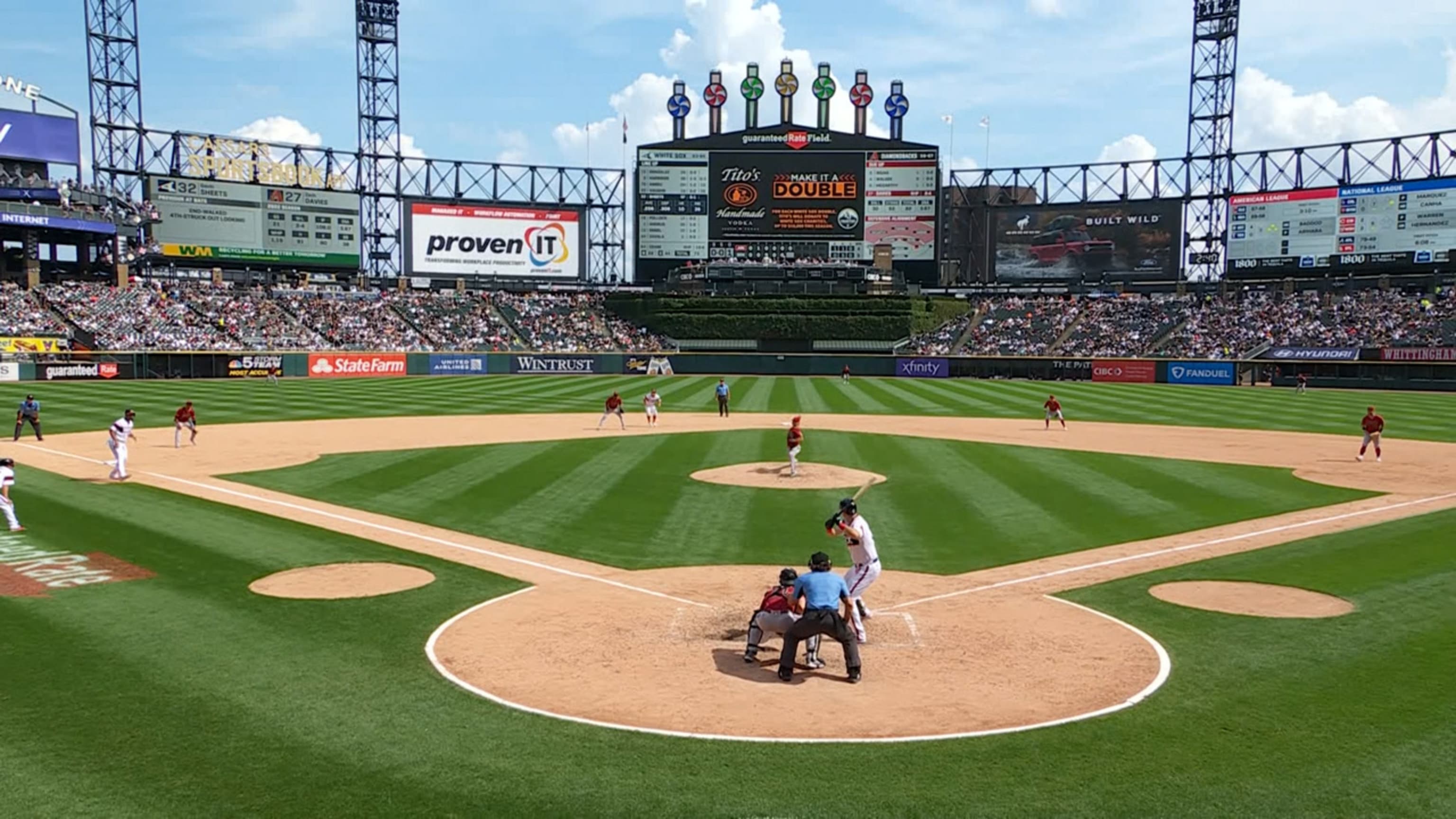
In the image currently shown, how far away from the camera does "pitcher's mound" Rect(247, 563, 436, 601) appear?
13430 mm

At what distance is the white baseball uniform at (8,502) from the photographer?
1720cm

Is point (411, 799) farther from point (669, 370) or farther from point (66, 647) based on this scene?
point (669, 370)

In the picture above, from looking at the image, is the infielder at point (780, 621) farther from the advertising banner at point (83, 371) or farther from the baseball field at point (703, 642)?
the advertising banner at point (83, 371)

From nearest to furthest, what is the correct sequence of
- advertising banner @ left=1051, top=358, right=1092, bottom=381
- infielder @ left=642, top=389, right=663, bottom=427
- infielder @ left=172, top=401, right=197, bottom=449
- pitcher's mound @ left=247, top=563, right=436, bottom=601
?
1. pitcher's mound @ left=247, top=563, right=436, bottom=601
2. infielder @ left=172, top=401, right=197, bottom=449
3. infielder @ left=642, top=389, right=663, bottom=427
4. advertising banner @ left=1051, top=358, right=1092, bottom=381

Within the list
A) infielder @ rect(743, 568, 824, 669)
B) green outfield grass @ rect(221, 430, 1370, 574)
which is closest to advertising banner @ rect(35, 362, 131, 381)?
green outfield grass @ rect(221, 430, 1370, 574)

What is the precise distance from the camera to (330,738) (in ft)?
27.9

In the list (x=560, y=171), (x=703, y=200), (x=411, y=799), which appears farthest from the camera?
(x=560, y=171)

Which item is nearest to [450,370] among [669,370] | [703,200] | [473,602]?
[669,370]

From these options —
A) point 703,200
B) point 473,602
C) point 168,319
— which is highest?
point 703,200

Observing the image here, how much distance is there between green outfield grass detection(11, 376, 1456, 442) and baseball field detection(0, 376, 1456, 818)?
1485 cm

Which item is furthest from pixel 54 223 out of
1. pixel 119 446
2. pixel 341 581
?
pixel 341 581

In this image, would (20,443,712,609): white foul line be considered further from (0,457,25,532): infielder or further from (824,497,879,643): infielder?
(0,457,25,532): infielder

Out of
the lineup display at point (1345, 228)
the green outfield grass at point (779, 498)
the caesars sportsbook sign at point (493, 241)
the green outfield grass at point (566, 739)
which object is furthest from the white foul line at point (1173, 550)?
the caesars sportsbook sign at point (493, 241)

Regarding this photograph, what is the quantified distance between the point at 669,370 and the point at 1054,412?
45.4 meters
